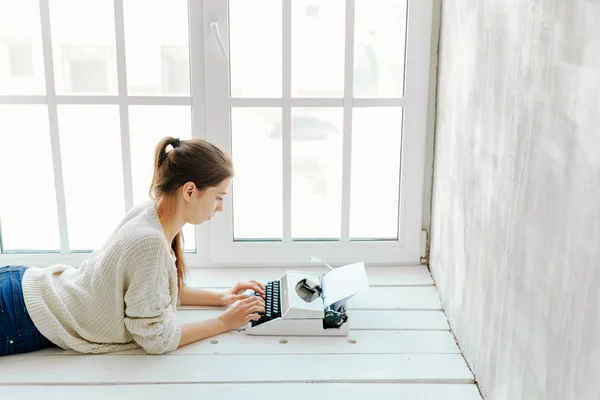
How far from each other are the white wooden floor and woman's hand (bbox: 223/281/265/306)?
0.26 feet

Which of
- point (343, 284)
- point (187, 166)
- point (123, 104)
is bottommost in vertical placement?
point (343, 284)

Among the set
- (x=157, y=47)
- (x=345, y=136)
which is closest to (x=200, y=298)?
(x=345, y=136)

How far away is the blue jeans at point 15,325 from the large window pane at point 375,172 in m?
0.99

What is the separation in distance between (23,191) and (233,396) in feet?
3.57

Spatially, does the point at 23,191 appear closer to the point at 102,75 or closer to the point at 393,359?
the point at 102,75

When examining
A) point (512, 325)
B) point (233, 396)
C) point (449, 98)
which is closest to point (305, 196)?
point (449, 98)

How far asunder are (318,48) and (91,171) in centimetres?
79

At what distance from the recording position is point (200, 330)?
1.67 meters

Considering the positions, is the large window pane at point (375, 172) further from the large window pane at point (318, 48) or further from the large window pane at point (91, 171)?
the large window pane at point (91, 171)

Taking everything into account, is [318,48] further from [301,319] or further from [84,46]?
[301,319]

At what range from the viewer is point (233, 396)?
142cm

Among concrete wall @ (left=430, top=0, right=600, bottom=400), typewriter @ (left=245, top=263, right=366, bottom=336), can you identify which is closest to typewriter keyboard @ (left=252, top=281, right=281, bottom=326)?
typewriter @ (left=245, top=263, right=366, bottom=336)

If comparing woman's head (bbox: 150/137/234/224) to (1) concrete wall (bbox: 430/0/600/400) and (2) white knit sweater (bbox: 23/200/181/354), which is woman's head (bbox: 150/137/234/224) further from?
(1) concrete wall (bbox: 430/0/600/400)

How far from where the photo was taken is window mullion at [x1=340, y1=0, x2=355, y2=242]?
6.48 feet
